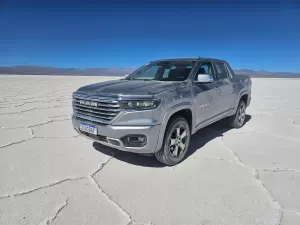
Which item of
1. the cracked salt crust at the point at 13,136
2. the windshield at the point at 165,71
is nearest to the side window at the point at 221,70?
the windshield at the point at 165,71

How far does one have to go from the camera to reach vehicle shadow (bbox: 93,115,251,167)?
3.32 m

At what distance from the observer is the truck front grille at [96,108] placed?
2.74 meters

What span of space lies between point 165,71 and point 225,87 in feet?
4.30

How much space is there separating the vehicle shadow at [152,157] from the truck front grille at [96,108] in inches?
33.5

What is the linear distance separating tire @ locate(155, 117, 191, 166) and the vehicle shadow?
24cm

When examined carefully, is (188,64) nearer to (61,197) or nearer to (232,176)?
(232,176)

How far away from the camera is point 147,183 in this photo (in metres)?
2.71

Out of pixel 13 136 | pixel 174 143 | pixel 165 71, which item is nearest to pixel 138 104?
pixel 174 143

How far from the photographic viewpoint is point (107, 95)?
2.81 m

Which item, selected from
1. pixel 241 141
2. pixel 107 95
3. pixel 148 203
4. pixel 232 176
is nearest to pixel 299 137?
pixel 241 141

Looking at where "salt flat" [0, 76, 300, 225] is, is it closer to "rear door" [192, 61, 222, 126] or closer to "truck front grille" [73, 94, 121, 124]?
"rear door" [192, 61, 222, 126]

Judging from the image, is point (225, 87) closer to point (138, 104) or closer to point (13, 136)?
point (138, 104)

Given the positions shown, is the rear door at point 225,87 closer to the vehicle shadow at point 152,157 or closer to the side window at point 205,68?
the side window at point 205,68

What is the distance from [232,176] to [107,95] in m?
2.03
